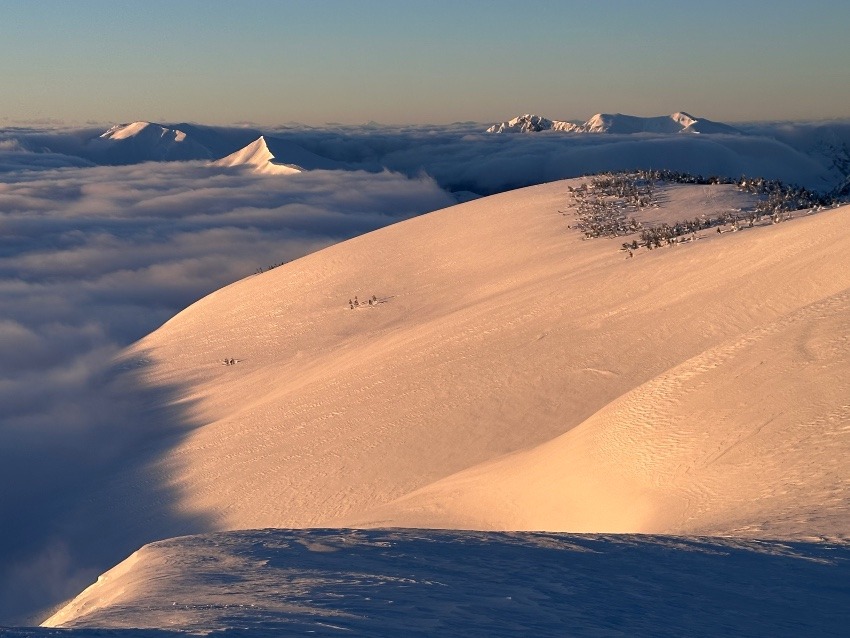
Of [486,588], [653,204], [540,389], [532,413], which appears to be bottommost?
[532,413]

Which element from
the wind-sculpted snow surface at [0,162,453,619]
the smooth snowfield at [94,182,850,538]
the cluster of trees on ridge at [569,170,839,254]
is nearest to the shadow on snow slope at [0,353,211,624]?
the wind-sculpted snow surface at [0,162,453,619]

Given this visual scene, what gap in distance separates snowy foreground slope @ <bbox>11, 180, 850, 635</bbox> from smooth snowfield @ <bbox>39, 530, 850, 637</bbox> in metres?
0.04

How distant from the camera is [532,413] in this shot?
40.0ft

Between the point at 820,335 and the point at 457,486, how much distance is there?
12.8 feet

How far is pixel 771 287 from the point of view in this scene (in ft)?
40.5

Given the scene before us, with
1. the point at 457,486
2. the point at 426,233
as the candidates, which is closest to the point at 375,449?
the point at 457,486

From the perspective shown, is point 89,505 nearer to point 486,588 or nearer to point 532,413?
point 532,413

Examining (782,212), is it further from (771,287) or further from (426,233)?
(426,233)

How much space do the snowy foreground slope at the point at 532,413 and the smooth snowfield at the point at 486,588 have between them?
4cm

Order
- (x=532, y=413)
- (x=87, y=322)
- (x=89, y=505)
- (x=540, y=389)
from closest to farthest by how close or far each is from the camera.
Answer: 1. (x=532, y=413)
2. (x=540, y=389)
3. (x=89, y=505)
4. (x=87, y=322)

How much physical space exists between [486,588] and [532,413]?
24.4ft

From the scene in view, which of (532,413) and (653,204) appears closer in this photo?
(532,413)

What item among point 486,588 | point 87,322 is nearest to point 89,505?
point 486,588

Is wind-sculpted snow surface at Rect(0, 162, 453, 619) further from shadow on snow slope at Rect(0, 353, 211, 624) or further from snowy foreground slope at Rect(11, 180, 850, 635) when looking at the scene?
snowy foreground slope at Rect(11, 180, 850, 635)
